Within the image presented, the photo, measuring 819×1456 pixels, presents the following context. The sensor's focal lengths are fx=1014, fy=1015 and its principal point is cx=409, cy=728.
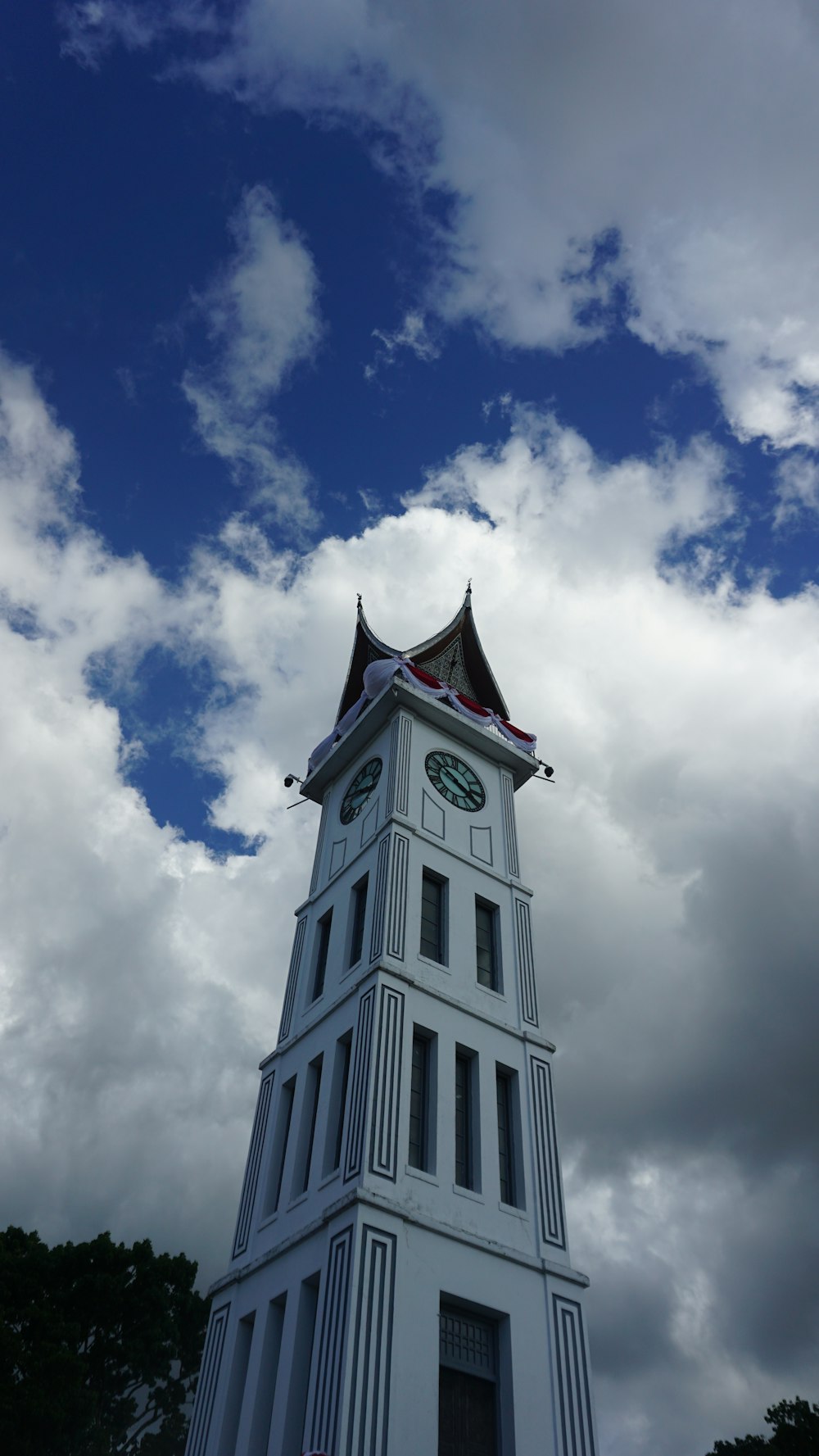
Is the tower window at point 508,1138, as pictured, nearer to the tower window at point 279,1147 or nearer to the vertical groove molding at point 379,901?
the vertical groove molding at point 379,901

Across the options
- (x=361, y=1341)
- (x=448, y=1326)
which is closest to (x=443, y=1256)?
(x=448, y=1326)

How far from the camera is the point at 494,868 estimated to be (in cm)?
2783

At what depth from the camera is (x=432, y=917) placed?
2547cm

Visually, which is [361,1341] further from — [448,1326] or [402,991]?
[402,991]

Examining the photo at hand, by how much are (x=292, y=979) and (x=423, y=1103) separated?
668cm

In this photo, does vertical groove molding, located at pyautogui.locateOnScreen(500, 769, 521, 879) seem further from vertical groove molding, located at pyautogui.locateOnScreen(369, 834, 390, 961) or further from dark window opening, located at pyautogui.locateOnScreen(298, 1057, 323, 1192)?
dark window opening, located at pyautogui.locateOnScreen(298, 1057, 323, 1192)

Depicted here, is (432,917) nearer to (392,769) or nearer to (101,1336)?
(392,769)

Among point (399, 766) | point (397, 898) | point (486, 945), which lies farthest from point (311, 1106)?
point (399, 766)

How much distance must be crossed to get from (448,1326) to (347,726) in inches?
693

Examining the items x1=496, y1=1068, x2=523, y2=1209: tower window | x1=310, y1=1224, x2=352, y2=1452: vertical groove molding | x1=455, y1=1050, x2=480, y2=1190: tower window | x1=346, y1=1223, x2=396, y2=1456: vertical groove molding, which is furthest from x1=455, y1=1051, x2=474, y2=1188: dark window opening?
x1=310, y1=1224, x2=352, y2=1452: vertical groove molding

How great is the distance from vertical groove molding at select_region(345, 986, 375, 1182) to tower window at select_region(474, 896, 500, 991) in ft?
13.1

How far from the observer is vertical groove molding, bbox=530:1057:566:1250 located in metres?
21.0

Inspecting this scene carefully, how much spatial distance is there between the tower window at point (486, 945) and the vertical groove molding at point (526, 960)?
1.94 feet

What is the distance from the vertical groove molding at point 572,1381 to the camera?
18.2 m
